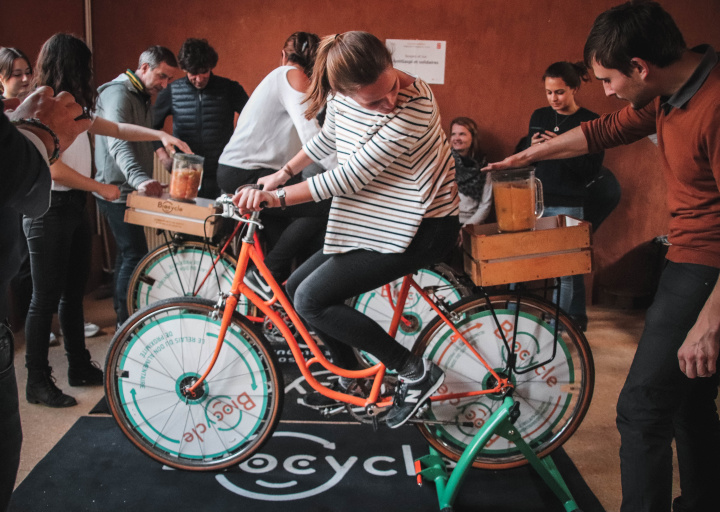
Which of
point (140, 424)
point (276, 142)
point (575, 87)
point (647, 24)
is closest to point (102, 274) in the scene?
point (276, 142)

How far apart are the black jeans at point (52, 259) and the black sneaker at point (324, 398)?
121 centimetres

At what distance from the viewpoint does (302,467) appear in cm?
244

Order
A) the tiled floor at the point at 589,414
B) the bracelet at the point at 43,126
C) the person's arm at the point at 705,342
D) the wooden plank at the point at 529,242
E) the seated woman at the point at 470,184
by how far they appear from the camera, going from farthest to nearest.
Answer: the seated woman at the point at 470,184, the tiled floor at the point at 589,414, the wooden plank at the point at 529,242, the person's arm at the point at 705,342, the bracelet at the point at 43,126

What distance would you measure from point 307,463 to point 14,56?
2281mm

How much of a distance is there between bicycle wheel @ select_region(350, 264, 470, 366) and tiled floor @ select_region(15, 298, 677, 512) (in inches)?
33.9

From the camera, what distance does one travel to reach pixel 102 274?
4.86 meters

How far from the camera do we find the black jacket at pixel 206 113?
3.70 meters

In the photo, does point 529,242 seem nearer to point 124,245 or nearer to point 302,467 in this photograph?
point 302,467

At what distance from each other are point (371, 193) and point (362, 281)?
293 mm

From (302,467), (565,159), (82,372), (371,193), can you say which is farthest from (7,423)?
(565,159)

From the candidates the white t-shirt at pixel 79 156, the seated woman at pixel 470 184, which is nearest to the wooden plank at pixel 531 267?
the white t-shirt at pixel 79 156

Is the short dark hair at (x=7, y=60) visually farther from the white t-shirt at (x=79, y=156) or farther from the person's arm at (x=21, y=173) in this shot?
the person's arm at (x=21, y=173)

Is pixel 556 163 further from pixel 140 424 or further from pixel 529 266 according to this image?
pixel 140 424

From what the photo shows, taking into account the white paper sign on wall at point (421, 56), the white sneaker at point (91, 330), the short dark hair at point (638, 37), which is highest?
the white paper sign on wall at point (421, 56)
